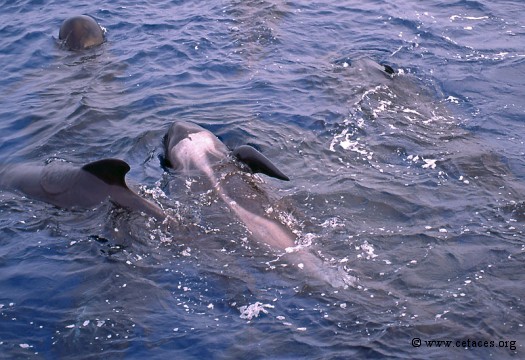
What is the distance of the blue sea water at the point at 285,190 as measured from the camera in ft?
23.7

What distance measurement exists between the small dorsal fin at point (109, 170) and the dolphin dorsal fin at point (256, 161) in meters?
1.76

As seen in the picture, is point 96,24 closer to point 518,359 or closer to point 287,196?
point 287,196

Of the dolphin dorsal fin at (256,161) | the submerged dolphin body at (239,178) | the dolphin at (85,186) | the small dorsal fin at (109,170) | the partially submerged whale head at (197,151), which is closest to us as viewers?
the submerged dolphin body at (239,178)

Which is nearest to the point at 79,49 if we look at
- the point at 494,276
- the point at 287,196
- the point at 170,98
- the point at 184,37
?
the point at 184,37

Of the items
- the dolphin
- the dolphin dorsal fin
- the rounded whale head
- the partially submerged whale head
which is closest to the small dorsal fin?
the dolphin

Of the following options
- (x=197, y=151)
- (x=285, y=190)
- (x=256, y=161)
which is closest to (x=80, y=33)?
(x=197, y=151)

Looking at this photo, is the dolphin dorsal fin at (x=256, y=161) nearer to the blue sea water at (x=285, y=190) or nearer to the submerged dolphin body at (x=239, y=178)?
the submerged dolphin body at (x=239, y=178)

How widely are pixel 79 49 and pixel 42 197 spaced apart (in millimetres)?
6680

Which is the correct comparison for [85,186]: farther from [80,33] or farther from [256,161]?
[80,33]

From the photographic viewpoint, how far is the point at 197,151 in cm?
1073

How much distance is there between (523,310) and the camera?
7.20 metres

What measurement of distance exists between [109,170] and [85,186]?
1.62ft

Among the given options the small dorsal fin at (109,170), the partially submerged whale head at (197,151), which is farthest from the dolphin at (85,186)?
the partially submerged whale head at (197,151)

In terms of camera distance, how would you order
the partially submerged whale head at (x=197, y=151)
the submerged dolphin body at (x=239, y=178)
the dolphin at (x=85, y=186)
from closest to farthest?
the submerged dolphin body at (x=239, y=178)
the dolphin at (x=85, y=186)
the partially submerged whale head at (x=197, y=151)
